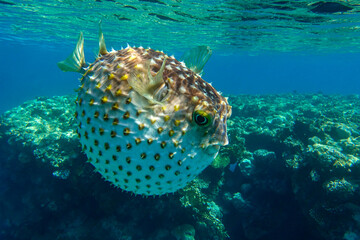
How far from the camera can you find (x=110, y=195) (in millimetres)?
6930

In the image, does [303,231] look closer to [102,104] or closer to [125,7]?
[102,104]

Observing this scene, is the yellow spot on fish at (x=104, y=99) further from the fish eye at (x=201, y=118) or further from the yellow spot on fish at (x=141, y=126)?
the fish eye at (x=201, y=118)

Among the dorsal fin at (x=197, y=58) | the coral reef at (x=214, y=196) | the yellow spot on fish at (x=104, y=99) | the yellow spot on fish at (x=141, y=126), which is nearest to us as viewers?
the yellow spot on fish at (x=141, y=126)

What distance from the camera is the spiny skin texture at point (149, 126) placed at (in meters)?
1.48

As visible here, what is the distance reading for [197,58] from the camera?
2.71 meters

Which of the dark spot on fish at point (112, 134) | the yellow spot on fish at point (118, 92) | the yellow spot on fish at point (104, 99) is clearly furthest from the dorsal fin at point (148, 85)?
the dark spot on fish at point (112, 134)

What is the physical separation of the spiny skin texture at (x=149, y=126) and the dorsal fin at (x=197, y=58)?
988 millimetres

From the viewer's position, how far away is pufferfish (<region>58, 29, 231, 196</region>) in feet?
4.86

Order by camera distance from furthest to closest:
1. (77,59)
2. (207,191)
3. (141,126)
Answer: (207,191)
(77,59)
(141,126)

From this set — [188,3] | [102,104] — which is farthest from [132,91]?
[188,3]

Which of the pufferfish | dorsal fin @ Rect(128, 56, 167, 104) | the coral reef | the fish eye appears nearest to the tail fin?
the pufferfish

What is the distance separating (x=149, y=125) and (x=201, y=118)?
39 cm

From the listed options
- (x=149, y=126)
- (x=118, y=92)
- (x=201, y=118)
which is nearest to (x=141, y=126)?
(x=149, y=126)

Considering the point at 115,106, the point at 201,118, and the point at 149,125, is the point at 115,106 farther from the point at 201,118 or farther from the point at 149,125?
the point at 201,118
